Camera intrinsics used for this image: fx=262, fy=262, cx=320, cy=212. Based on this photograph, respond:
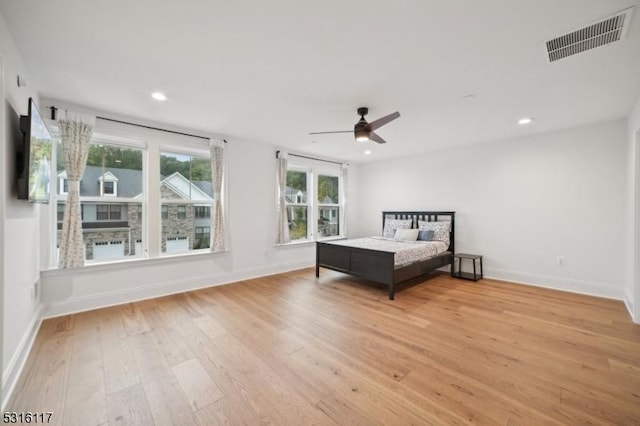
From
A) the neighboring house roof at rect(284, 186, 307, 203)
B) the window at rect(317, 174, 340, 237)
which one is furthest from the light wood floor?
the window at rect(317, 174, 340, 237)

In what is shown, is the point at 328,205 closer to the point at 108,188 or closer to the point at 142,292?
the point at 142,292

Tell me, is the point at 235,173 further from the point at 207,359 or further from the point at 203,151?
the point at 207,359

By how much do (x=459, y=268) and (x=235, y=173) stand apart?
15.0 ft

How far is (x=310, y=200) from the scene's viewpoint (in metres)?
6.11

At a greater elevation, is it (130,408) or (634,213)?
(634,213)

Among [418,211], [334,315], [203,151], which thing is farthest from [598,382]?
[203,151]

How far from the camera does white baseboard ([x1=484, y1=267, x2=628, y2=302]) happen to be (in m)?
3.81

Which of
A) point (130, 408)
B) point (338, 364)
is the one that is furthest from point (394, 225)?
point (130, 408)

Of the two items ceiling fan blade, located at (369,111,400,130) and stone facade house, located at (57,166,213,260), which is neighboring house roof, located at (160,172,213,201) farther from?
Answer: ceiling fan blade, located at (369,111,400,130)

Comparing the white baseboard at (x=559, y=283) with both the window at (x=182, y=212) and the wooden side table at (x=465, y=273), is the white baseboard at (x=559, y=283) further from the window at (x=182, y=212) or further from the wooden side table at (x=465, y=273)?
the window at (x=182, y=212)

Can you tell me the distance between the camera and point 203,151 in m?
4.44

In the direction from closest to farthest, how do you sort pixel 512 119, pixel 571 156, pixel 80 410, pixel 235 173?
1. pixel 80 410
2. pixel 512 119
3. pixel 571 156
4. pixel 235 173

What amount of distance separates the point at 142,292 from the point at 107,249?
29.7 inches

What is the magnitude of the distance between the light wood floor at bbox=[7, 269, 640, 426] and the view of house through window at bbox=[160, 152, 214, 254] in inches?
40.6
